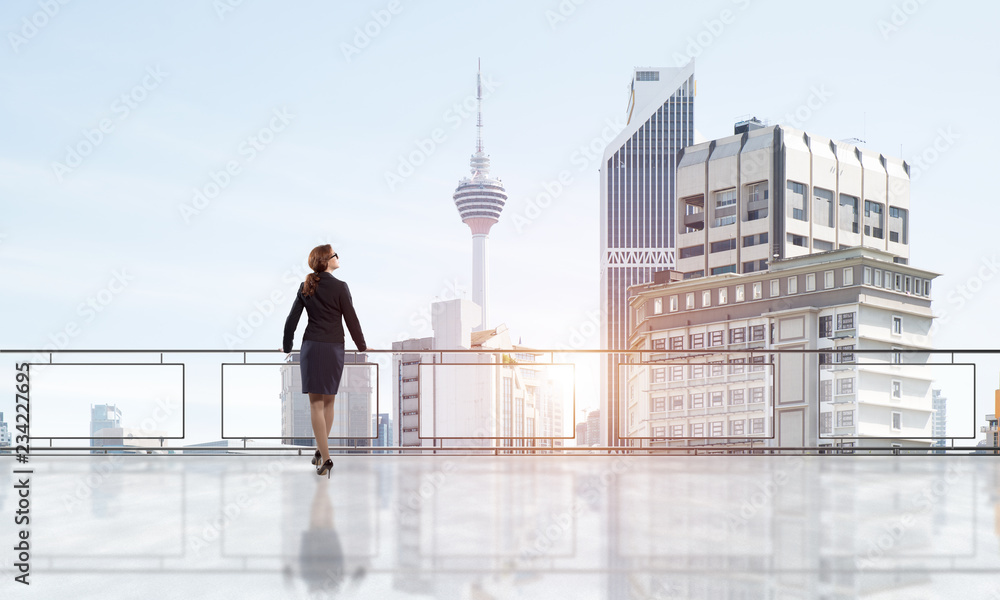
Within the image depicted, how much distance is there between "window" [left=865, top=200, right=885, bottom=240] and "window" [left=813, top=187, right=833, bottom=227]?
759 centimetres

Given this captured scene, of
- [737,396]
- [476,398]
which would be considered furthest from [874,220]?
[476,398]

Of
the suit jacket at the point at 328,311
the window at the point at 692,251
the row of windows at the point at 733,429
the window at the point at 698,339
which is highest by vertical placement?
the window at the point at 692,251

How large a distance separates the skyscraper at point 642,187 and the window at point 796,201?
2144 inches

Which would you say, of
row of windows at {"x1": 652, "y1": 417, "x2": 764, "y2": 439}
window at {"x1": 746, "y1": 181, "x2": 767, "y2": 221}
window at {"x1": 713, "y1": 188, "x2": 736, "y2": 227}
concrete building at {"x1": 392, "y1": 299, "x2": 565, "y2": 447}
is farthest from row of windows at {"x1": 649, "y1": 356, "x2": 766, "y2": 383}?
window at {"x1": 713, "y1": 188, "x2": 736, "y2": 227}

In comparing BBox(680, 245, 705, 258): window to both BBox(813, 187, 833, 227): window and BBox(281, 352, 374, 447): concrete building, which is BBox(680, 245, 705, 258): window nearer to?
BBox(813, 187, 833, 227): window

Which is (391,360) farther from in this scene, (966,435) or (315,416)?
(966,435)

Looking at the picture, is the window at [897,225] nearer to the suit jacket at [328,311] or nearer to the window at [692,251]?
the window at [692,251]

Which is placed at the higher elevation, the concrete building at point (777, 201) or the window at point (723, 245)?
the concrete building at point (777, 201)

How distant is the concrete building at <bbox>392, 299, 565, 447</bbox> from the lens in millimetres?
10031

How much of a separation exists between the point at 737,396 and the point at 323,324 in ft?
25.4

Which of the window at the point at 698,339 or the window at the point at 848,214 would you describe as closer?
the window at the point at 698,339

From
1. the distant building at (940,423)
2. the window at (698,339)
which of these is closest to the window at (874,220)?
the window at (698,339)

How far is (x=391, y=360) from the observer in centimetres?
1020

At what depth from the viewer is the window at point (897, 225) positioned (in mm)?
128125
